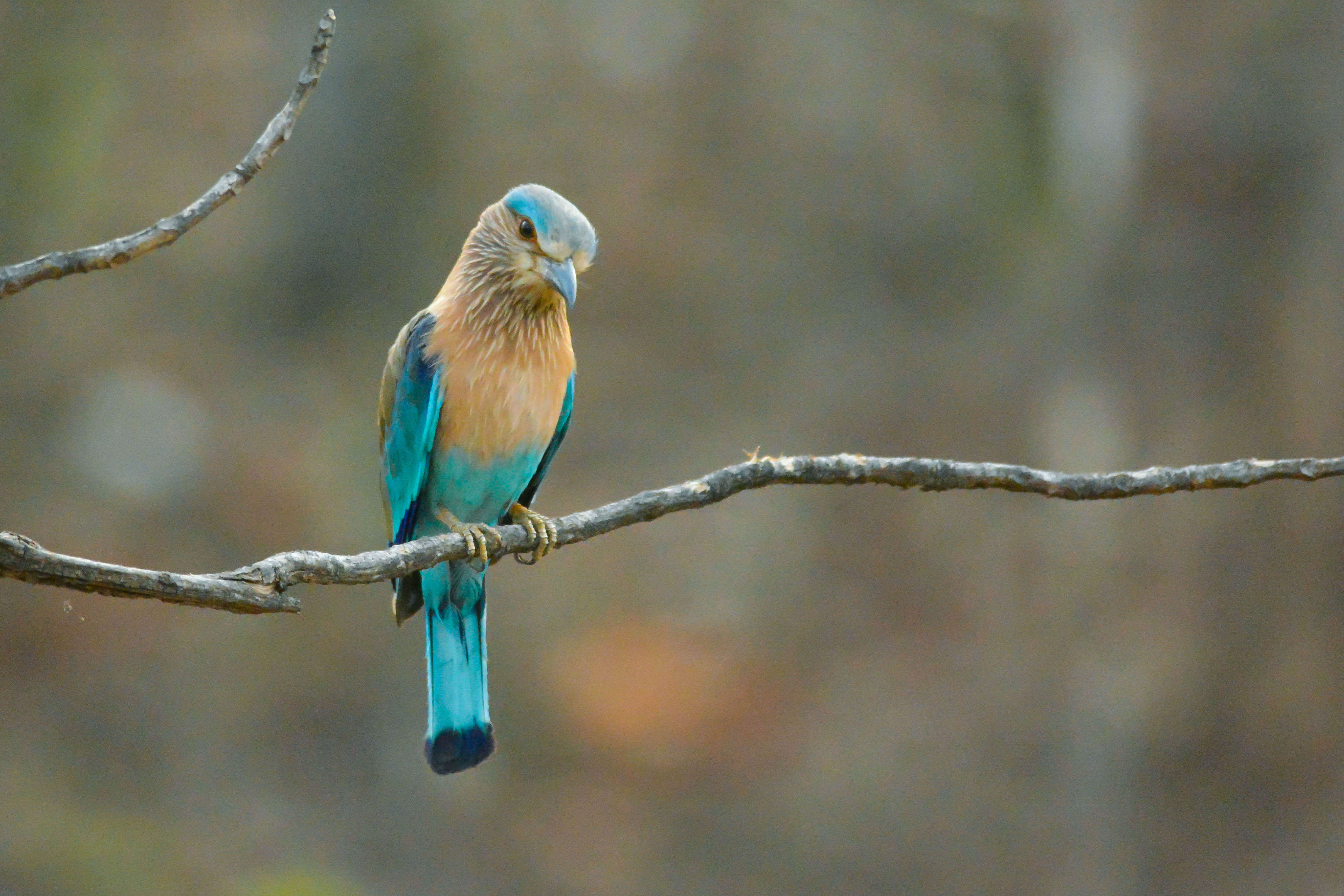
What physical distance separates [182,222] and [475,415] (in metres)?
1.18

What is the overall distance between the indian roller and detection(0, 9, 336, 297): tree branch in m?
1.00

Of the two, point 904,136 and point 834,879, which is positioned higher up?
point 904,136

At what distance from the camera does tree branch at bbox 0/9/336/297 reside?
5.78 ft

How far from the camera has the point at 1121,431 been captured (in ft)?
22.5

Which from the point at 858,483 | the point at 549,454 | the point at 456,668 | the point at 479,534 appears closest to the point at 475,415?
the point at 479,534

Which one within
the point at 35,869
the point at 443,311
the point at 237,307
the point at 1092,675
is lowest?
the point at 35,869

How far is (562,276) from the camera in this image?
289 centimetres

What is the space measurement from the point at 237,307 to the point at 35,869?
2813 millimetres

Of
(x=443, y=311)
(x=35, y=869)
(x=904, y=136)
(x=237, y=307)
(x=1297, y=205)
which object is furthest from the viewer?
(x=904, y=136)

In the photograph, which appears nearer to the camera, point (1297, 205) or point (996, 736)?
point (1297, 205)

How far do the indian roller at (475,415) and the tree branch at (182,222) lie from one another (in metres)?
1.00

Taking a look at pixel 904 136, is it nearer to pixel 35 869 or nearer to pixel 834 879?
pixel 834 879

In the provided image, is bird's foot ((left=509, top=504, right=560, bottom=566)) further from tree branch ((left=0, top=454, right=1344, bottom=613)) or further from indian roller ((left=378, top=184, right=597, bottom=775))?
tree branch ((left=0, top=454, right=1344, bottom=613))

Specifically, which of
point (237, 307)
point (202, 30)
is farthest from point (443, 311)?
point (202, 30)
